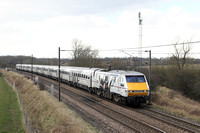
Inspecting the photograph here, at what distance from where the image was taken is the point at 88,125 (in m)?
12.9

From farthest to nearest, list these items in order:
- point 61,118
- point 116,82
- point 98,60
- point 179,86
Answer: point 98,60 → point 179,86 → point 116,82 → point 61,118

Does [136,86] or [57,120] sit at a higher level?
[136,86]

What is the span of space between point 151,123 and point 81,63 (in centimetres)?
4101

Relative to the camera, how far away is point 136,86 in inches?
678

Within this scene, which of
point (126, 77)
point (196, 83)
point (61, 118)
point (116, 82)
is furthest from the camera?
point (196, 83)

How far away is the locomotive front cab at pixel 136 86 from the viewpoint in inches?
667

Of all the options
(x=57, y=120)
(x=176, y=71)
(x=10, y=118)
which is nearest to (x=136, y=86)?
(x=57, y=120)

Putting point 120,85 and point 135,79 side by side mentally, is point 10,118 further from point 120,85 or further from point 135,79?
point 135,79

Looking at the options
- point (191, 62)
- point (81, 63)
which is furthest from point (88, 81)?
point (81, 63)

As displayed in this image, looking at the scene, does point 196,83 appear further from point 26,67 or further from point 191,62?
point 26,67

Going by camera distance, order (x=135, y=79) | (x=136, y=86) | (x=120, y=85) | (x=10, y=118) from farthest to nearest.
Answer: (x=10, y=118)
(x=120, y=85)
(x=135, y=79)
(x=136, y=86)

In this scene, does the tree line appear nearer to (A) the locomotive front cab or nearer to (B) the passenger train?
(B) the passenger train

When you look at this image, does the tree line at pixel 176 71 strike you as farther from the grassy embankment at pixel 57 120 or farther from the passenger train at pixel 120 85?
the grassy embankment at pixel 57 120

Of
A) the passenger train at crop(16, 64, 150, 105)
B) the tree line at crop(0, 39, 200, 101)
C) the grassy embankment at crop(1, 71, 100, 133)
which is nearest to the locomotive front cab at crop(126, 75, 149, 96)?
the passenger train at crop(16, 64, 150, 105)
